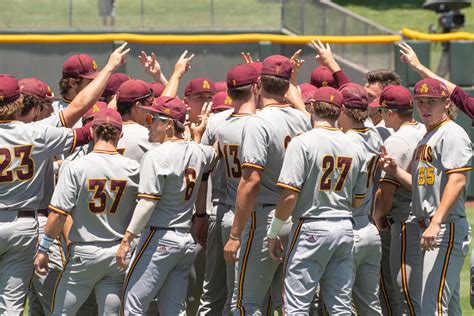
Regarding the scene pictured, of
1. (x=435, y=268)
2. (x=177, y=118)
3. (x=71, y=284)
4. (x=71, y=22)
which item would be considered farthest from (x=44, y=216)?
(x=71, y=22)

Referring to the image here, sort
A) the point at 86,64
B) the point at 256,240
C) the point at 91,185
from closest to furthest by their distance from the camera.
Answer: the point at 91,185 < the point at 256,240 < the point at 86,64

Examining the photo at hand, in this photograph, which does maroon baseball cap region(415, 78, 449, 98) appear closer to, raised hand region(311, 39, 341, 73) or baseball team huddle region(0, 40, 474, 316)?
baseball team huddle region(0, 40, 474, 316)

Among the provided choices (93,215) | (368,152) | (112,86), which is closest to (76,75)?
(112,86)

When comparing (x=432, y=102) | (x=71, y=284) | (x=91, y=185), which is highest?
(x=432, y=102)

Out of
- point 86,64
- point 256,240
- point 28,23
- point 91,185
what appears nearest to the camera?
point 91,185

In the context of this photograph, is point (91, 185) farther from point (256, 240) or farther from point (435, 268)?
point (435, 268)

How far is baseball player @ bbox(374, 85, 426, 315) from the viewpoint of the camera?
7293 millimetres

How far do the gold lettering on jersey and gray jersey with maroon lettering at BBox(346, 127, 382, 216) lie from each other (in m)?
0.31

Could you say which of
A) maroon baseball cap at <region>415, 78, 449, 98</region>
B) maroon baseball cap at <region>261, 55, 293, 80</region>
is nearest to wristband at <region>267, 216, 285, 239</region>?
maroon baseball cap at <region>261, 55, 293, 80</region>

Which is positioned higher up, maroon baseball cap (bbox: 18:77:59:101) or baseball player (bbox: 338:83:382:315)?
maroon baseball cap (bbox: 18:77:59:101)

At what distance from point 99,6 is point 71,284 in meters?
10.8

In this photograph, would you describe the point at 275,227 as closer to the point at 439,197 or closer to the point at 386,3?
the point at 439,197

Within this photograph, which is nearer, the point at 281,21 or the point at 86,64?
the point at 86,64

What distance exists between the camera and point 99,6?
16.9m
